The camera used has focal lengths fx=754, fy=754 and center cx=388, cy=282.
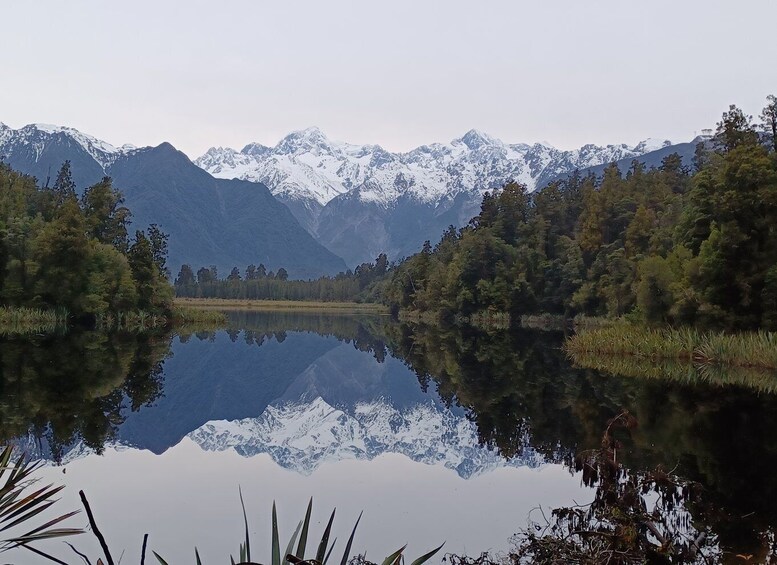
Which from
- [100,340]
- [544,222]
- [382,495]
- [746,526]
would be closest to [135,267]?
[100,340]

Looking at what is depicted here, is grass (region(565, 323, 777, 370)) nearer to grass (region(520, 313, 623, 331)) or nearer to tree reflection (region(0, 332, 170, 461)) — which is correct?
tree reflection (region(0, 332, 170, 461))

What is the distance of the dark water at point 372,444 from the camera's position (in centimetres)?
1190

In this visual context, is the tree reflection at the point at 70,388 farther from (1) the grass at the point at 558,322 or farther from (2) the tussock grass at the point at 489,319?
(2) the tussock grass at the point at 489,319

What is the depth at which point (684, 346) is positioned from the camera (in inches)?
1499

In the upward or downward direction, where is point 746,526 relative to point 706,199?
downward

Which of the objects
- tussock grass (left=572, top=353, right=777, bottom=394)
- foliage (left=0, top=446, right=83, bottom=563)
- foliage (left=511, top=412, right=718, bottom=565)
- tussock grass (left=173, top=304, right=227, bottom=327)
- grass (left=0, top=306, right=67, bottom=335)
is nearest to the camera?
foliage (left=0, top=446, right=83, bottom=563)

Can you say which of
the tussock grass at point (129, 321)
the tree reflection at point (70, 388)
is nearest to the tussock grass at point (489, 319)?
the tussock grass at point (129, 321)

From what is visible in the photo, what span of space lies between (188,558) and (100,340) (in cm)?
4399

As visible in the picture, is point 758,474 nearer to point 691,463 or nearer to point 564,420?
point 691,463

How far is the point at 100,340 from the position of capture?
1994 inches

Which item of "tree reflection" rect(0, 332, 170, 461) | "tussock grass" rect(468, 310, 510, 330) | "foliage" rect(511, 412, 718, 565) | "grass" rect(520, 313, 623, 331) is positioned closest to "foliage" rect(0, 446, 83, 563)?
"foliage" rect(511, 412, 718, 565)

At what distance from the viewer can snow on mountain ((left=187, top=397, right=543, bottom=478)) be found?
17969 mm

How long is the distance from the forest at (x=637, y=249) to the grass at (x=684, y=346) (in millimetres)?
2394

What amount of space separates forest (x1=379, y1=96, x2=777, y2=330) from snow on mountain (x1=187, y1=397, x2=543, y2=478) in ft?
66.1
